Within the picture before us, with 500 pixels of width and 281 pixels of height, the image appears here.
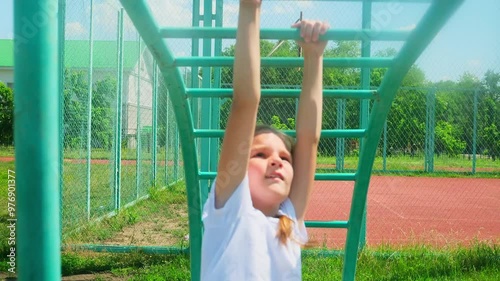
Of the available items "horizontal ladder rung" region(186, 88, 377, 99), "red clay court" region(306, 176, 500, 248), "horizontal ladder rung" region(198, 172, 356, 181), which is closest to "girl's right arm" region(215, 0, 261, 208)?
"horizontal ladder rung" region(186, 88, 377, 99)

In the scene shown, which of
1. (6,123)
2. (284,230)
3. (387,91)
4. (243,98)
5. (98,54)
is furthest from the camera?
(6,123)

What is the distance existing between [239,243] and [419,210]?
25.8ft

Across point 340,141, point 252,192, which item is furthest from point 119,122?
point 252,192

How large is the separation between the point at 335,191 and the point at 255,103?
973 centimetres

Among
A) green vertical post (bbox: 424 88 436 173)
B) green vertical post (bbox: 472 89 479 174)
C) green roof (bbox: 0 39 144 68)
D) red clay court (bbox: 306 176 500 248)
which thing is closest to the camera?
green roof (bbox: 0 39 144 68)

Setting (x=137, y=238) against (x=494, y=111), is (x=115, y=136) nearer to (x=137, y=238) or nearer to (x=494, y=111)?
(x=137, y=238)

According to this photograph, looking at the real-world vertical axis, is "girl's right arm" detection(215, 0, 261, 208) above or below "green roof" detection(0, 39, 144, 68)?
below

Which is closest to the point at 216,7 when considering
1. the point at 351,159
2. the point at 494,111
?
the point at 351,159

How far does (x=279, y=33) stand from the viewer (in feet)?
4.88

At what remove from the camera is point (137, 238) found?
4.93m

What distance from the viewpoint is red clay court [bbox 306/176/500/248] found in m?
5.84

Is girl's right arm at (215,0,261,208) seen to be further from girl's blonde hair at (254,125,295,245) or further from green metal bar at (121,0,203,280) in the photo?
green metal bar at (121,0,203,280)

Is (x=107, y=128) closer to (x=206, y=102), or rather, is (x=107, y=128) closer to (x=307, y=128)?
(x=206, y=102)

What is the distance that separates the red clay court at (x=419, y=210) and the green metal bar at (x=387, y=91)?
8.00 ft
